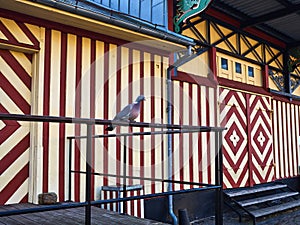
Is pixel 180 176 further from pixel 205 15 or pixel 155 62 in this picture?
pixel 205 15

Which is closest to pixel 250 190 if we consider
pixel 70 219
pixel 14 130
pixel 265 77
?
pixel 265 77

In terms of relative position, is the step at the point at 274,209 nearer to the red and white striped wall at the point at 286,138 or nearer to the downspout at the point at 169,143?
the red and white striped wall at the point at 286,138

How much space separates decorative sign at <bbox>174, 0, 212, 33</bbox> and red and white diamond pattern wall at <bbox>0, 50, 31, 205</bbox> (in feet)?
7.48

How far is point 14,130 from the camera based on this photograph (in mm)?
3342

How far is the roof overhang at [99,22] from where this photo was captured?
10.3 ft

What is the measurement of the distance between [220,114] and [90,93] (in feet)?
9.56

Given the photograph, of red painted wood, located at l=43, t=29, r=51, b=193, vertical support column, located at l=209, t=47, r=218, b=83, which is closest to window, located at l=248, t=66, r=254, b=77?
vertical support column, located at l=209, t=47, r=218, b=83

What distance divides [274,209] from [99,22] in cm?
436

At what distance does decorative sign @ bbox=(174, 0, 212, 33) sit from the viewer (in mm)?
4230

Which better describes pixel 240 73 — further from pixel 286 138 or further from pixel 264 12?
pixel 286 138

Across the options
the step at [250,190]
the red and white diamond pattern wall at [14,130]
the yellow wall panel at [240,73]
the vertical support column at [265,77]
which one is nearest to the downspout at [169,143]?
the step at [250,190]

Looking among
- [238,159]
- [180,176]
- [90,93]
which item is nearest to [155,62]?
[90,93]

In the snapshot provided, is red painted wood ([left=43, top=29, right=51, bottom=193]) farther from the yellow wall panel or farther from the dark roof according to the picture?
the yellow wall panel

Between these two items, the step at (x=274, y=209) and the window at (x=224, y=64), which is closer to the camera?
the step at (x=274, y=209)
